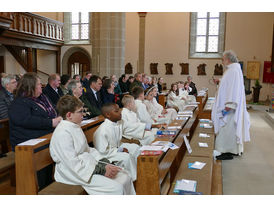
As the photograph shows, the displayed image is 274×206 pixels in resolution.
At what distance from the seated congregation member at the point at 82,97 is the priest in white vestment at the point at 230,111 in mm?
2354

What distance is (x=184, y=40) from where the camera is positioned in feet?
56.3

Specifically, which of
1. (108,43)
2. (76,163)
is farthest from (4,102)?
(108,43)

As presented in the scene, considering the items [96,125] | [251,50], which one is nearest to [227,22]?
[251,50]

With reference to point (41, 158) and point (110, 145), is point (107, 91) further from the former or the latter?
point (41, 158)

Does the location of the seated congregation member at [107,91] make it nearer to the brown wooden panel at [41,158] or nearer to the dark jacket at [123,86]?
the brown wooden panel at [41,158]

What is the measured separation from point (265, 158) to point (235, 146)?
91 cm

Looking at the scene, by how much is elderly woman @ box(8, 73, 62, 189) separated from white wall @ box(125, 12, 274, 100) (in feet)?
46.7

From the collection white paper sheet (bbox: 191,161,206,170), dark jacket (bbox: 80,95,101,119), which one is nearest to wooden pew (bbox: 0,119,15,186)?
dark jacket (bbox: 80,95,101,119)

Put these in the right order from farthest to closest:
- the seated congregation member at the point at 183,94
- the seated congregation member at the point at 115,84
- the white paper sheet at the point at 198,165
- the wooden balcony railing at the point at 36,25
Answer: the wooden balcony railing at the point at 36,25, the seated congregation member at the point at 183,94, the seated congregation member at the point at 115,84, the white paper sheet at the point at 198,165

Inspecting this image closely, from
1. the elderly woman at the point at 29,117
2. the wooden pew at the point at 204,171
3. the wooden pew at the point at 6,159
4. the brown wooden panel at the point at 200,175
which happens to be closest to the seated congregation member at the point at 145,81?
the wooden pew at the point at 204,171

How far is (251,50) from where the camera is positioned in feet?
52.3

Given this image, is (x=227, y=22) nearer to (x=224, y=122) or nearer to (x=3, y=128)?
(x=224, y=122)

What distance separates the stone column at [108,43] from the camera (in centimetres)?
1057

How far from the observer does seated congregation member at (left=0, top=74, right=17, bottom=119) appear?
503cm
